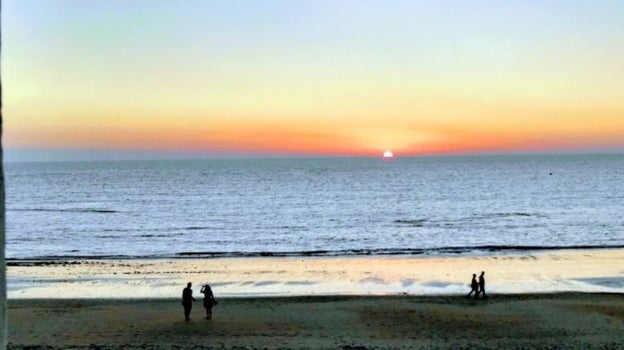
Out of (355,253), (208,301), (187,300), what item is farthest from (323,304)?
(355,253)

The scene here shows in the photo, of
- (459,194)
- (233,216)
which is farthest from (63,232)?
(459,194)

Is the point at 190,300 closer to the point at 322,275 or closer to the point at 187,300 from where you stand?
the point at 187,300

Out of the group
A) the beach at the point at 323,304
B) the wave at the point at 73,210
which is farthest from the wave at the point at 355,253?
the wave at the point at 73,210

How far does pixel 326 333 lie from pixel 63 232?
44781mm

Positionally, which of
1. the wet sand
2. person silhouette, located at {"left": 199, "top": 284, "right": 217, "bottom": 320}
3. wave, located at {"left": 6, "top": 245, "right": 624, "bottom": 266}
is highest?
person silhouette, located at {"left": 199, "top": 284, "right": 217, "bottom": 320}

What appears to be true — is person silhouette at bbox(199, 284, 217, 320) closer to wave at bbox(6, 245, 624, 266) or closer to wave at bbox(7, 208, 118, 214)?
wave at bbox(6, 245, 624, 266)

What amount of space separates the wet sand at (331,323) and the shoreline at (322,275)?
102 inches

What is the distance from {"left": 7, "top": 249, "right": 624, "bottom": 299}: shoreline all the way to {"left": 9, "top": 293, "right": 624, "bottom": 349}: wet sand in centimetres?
258

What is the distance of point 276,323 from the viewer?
21.3m

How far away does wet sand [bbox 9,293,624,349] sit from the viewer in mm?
18609

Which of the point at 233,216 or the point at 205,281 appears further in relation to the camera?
the point at 233,216

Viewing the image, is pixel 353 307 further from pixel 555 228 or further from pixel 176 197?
pixel 176 197

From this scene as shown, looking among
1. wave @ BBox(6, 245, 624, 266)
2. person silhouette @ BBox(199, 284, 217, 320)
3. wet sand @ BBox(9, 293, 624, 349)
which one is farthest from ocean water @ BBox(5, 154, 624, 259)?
person silhouette @ BBox(199, 284, 217, 320)

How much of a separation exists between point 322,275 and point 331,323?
40.6 feet
